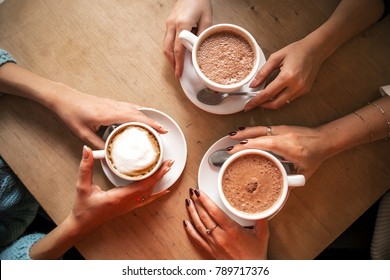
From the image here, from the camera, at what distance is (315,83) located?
1.17 meters

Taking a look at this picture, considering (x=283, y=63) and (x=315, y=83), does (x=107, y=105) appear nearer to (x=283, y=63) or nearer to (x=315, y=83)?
(x=283, y=63)

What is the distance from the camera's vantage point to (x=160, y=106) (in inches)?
45.4

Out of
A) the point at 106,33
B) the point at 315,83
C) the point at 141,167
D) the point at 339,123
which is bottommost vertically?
the point at 339,123

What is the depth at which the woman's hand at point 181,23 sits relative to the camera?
111cm

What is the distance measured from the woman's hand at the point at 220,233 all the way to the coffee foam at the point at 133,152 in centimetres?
19

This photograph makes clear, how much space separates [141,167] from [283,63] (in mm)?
561

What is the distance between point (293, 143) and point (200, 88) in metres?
0.35

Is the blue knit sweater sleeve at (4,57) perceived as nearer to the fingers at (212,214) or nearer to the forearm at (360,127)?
the fingers at (212,214)

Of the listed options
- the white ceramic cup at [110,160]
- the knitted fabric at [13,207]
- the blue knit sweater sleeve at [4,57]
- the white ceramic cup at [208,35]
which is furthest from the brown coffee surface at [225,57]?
the knitted fabric at [13,207]

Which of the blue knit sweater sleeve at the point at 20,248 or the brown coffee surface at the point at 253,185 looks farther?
the blue knit sweater sleeve at the point at 20,248

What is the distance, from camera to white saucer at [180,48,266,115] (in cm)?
112

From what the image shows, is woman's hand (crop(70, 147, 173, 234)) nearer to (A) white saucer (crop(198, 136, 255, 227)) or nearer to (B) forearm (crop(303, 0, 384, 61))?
(A) white saucer (crop(198, 136, 255, 227))

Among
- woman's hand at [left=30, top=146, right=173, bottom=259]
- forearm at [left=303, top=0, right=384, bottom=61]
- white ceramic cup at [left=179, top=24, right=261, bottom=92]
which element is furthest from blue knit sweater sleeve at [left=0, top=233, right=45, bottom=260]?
forearm at [left=303, top=0, right=384, bottom=61]
